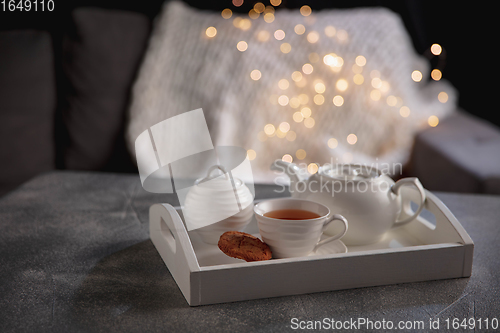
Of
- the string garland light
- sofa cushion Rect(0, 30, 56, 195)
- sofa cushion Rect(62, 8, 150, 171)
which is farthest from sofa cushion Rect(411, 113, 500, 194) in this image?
sofa cushion Rect(0, 30, 56, 195)

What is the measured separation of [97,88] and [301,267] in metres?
1.34

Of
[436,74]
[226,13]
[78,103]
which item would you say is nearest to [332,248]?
[78,103]

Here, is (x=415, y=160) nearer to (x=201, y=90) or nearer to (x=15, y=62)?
(x=201, y=90)

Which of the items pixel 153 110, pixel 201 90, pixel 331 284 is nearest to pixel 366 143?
pixel 201 90

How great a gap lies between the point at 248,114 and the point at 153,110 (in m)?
0.35

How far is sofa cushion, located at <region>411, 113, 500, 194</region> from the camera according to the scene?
4.21ft

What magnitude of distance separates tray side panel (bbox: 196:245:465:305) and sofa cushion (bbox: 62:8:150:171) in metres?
1.24

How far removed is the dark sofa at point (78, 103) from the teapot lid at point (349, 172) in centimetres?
89

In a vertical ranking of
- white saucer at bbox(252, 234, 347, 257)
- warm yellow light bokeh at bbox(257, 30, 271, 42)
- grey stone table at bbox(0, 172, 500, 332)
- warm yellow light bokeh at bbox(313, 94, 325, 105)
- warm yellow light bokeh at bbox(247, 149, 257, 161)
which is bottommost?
warm yellow light bokeh at bbox(247, 149, 257, 161)

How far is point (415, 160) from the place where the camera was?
1.67 metres

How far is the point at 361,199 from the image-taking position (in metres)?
0.69

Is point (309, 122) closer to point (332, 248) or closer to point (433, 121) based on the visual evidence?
point (433, 121)

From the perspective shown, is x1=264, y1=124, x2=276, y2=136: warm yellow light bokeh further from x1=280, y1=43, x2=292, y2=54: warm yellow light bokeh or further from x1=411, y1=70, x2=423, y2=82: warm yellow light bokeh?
x1=411, y1=70, x2=423, y2=82: warm yellow light bokeh

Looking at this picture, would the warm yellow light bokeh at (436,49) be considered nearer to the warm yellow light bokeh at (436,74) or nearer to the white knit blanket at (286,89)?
the warm yellow light bokeh at (436,74)
